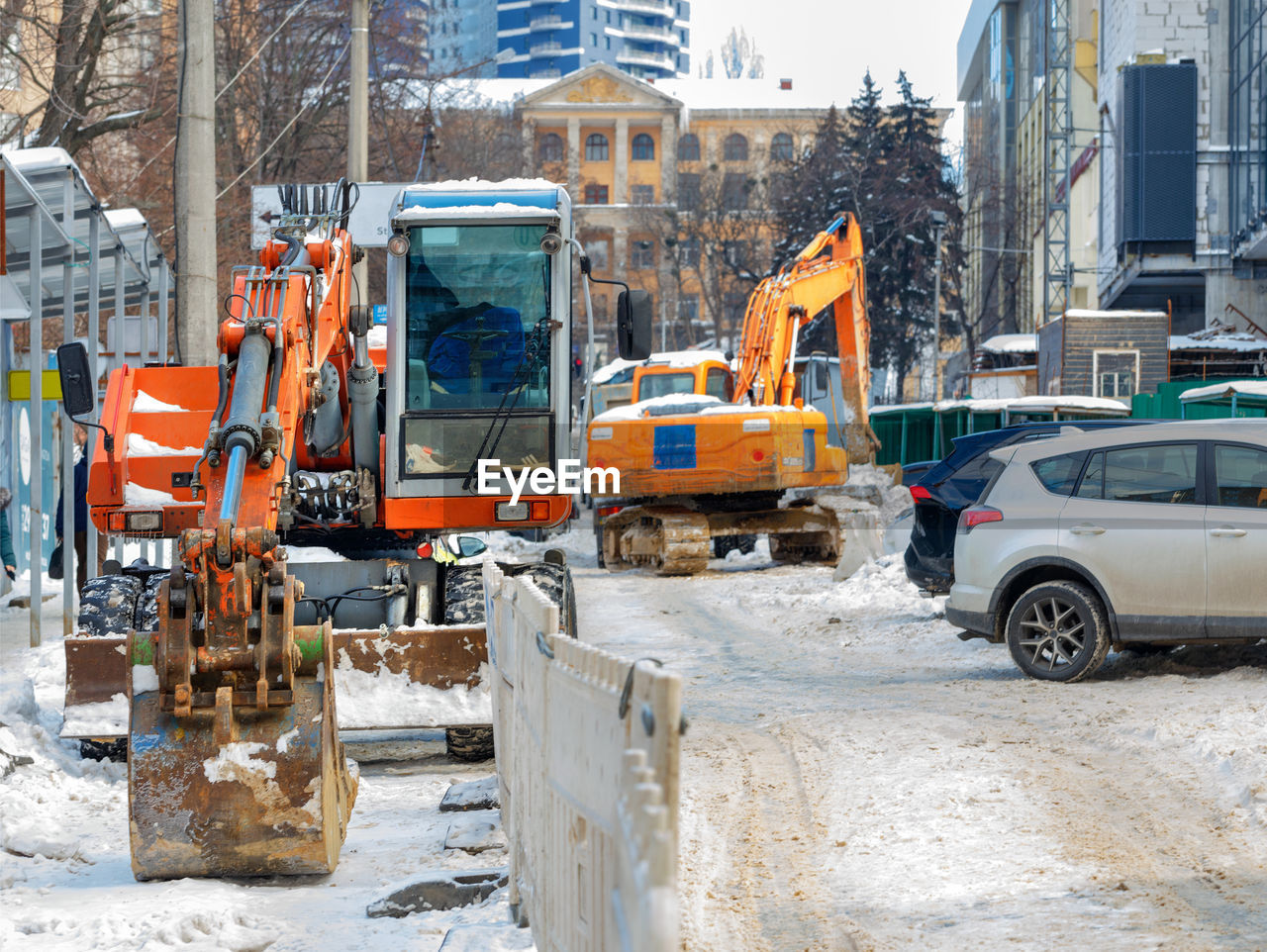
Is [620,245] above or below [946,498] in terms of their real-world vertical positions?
above

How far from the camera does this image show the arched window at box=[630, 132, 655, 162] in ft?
360

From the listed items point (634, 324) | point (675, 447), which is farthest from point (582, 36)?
point (634, 324)

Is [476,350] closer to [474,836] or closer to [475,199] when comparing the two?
[475,199]

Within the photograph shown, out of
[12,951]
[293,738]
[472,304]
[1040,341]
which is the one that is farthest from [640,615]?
[1040,341]

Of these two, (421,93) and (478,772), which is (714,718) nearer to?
(478,772)

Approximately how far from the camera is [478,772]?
9117 millimetres

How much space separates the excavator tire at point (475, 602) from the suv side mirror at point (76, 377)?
2.42 metres

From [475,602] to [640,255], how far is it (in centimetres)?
8286

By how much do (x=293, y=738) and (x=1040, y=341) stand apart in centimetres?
3666

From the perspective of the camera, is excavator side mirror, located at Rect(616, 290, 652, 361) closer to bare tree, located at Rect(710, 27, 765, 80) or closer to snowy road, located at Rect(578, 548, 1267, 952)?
snowy road, located at Rect(578, 548, 1267, 952)

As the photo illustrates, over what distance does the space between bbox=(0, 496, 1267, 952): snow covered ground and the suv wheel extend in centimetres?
22

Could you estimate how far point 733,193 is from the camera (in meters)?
79.1

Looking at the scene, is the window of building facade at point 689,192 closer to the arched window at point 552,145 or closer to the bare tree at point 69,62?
the arched window at point 552,145

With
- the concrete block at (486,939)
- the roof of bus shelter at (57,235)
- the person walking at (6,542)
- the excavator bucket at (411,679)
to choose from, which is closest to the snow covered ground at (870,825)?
the concrete block at (486,939)
